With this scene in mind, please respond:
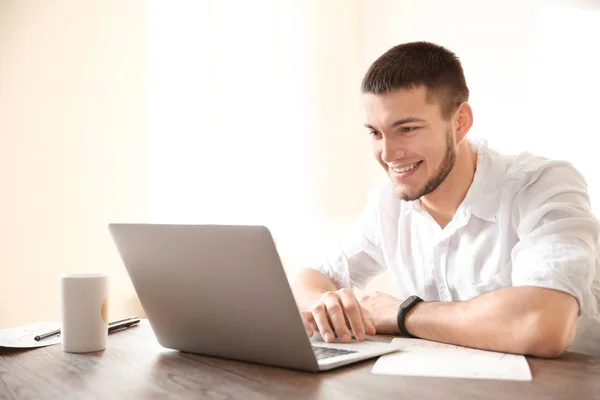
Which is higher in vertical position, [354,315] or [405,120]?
[405,120]

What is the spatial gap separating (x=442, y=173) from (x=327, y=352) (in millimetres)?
723

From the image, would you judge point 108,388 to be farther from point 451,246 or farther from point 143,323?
point 451,246

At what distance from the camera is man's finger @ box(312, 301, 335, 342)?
1181 millimetres

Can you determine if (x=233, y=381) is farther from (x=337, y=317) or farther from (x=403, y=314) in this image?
(x=403, y=314)

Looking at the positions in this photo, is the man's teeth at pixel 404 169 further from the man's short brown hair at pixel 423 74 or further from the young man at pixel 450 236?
the man's short brown hair at pixel 423 74

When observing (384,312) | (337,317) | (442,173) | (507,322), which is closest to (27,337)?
(337,317)

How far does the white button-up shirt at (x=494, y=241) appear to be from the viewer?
128cm

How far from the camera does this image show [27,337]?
4.11 ft

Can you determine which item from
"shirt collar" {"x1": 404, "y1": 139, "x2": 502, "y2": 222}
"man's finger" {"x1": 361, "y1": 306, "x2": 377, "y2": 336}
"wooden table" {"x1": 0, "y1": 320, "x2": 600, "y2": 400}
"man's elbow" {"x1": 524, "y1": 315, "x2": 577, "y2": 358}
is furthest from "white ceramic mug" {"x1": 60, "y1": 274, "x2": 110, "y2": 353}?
"shirt collar" {"x1": 404, "y1": 139, "x2": 502, "y2": 222}

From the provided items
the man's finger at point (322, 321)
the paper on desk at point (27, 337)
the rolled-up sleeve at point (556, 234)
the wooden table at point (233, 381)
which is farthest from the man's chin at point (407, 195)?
the paper on desk at point (27, 337)

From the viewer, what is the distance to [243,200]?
9.60 feet

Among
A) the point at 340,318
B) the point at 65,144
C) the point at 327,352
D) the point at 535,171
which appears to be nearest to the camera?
the point at 327,352

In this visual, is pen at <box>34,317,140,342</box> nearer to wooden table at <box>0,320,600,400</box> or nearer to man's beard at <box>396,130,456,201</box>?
wooden table at <box>0,320,600,400</box>

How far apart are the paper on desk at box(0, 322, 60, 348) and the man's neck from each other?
0.95m
